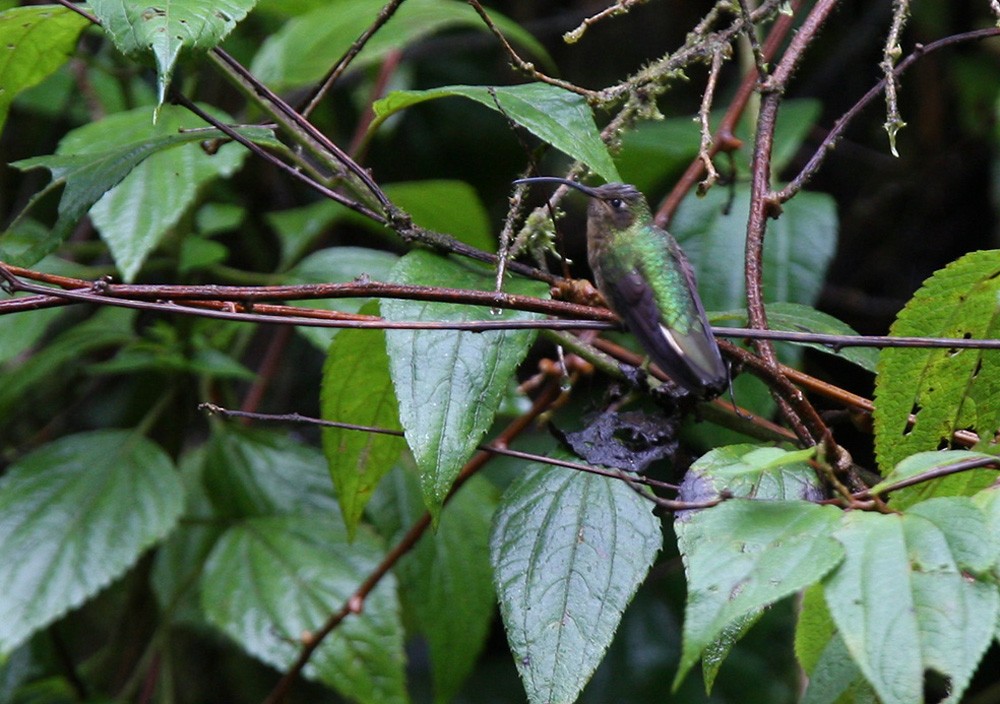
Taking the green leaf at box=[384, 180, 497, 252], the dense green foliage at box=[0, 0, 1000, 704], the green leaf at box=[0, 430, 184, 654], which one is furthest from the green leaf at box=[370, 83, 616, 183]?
the green leaf at box=[384, 180, 497, 252]

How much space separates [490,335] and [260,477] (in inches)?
43.1

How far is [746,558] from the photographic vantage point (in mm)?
992

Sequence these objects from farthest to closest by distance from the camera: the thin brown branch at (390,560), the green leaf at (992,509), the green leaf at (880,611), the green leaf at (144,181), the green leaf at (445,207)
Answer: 1. the green leaf at (445,207)
2. the green leaf at (144,181)
3. the thin brown branch at (390,560)
4. the green leaf at (992,509)
5. the green leaf at (880,611)

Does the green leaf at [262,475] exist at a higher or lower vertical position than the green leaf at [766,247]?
lower

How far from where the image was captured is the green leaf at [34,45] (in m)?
1.61

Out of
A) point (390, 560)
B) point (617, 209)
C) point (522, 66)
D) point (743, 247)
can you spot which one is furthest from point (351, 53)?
point (743, 247)

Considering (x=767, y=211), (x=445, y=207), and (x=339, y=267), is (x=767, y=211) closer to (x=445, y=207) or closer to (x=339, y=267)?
(x=339, y=267)

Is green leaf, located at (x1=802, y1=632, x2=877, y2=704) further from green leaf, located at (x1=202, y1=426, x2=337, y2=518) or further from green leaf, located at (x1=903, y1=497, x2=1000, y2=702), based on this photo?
green leaf, located at (x1=202, y1=426, x2=337, y2=518)

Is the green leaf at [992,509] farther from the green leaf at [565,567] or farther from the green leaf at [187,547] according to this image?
the green leaf at [187,547]

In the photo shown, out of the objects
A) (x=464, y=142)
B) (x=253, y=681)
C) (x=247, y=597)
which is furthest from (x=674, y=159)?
(x=253, y=681)

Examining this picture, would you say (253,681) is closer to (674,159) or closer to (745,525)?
(674,159)

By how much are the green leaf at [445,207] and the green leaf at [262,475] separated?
0.65 meters

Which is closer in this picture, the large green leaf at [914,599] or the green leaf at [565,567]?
the large green leaf at [914,599]

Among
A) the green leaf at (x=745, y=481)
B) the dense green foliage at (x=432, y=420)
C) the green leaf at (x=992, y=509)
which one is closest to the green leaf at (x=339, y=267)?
the dense green foliage at (x=432, y=420)
